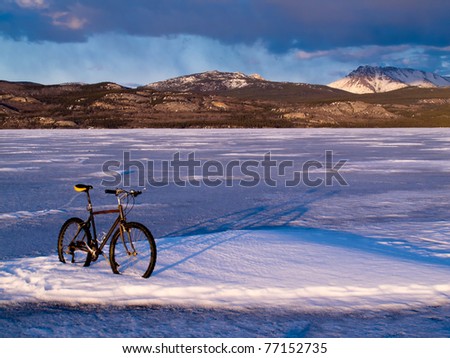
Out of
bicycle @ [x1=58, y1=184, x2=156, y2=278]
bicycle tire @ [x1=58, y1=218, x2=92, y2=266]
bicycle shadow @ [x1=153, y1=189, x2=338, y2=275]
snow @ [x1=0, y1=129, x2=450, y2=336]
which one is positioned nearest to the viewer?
snow @ [x1=0, y1=129, x2=450, y2=336]

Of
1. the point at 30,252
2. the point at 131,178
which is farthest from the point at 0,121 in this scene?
the point at 30,252

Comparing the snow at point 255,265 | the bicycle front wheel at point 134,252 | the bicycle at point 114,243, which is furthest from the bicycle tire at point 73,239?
the bicycle front wheel at point 134,252

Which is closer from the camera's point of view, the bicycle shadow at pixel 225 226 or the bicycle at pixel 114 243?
the bicycle at pixel 114 243

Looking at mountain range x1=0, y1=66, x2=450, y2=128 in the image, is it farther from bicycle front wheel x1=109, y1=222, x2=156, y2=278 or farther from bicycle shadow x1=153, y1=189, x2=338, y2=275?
bicycle front wheel x1=109, y1=222, x2=156, y2=278

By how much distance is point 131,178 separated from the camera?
54.8 ft

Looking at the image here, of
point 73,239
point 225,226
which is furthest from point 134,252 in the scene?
point 225,226

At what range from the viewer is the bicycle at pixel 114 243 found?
5.99 m

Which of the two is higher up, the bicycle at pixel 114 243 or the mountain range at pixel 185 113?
the mountain range at pixel 185 113

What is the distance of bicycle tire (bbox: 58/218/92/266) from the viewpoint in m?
6.40

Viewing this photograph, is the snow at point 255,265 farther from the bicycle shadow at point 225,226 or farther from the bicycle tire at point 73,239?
the bicycle tire at point 73,239

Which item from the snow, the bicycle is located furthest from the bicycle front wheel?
the snow

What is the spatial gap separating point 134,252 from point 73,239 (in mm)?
945

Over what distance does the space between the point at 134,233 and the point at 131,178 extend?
1090cm
